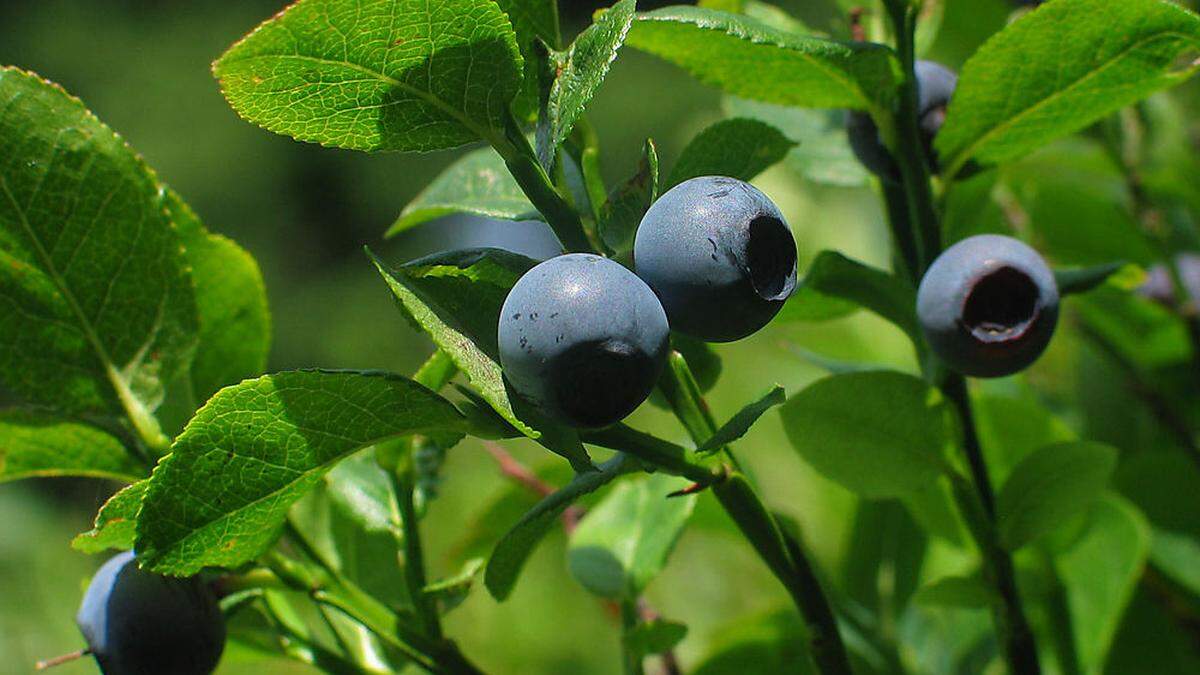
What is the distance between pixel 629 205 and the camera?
1.99 feet

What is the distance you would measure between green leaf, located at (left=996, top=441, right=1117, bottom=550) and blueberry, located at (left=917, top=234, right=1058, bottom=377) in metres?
0.12

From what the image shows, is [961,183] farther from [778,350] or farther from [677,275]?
[778,350]

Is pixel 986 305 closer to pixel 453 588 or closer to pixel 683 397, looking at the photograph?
pixel 683 397

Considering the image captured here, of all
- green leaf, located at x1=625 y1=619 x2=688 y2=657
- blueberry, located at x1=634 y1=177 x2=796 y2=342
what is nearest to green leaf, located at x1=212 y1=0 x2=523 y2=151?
blueberry, located at x1=634 y1=177 x2=796 y2=342

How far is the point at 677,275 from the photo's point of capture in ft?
1.83

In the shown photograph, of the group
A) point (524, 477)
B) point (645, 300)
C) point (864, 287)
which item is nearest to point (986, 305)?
point (864, 287)

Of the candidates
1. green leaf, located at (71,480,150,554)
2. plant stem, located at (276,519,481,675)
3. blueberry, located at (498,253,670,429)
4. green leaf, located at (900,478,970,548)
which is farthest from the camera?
green leaf, located at (900,478,970,548)

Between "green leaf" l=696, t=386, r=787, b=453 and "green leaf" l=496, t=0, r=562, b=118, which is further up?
"green leaf" l=496, t=0, r=562, b=118

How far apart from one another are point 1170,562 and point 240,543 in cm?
86

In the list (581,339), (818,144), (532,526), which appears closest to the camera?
(581,339)

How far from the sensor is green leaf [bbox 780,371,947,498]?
30.8 inches

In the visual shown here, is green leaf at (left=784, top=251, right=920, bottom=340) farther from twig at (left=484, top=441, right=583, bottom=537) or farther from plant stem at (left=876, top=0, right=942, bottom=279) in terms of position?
twig at (left=484, top=441, right=583, bottom=537)

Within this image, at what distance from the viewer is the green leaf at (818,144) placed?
921 millimetres

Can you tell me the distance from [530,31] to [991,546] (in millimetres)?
465
